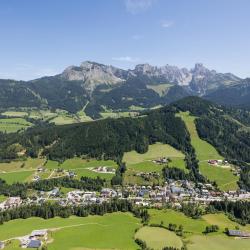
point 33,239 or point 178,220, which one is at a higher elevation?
point 178,220

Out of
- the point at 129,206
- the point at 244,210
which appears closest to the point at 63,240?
the point at 129,206

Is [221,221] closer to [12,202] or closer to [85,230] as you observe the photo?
[85,230]

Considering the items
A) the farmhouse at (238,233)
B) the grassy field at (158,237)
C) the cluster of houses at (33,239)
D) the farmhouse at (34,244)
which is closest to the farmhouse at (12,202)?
the cluster of houses at (33,239)

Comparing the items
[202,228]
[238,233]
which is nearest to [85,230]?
[202,228]

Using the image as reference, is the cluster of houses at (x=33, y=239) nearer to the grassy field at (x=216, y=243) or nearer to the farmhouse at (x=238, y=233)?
the grassy field at (x=216, y=243)

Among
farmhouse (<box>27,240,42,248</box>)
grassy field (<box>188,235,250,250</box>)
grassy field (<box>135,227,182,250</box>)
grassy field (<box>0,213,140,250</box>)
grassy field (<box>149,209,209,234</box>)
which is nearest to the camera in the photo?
farmhouse (<box>27,240,42,248</box>)

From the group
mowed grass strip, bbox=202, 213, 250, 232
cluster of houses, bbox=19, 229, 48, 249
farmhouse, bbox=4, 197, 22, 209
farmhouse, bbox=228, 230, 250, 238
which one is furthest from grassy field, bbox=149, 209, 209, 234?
farmhouse, bbox=4, 197, 22, 209

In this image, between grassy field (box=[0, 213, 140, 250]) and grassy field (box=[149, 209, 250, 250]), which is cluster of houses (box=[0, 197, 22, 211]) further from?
grassy field (box=[149, 209, 250, 250])
